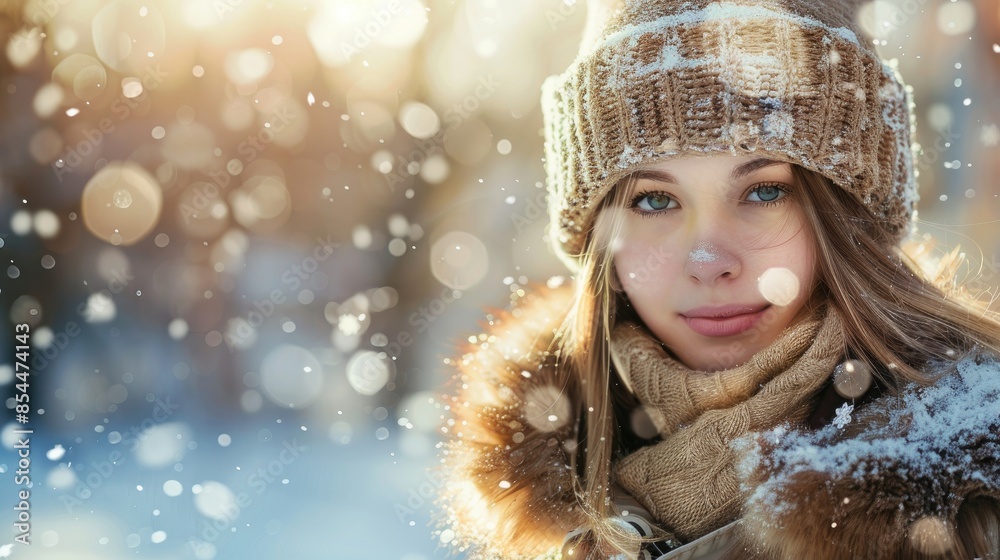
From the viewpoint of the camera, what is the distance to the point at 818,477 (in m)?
0.99

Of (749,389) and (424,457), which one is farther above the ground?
(749,389)

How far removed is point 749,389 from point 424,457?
3.87m

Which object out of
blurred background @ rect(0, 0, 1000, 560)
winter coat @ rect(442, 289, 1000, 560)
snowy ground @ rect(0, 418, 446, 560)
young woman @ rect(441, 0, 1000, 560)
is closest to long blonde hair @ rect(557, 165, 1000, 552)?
young woman @ rect(441, 0, 1000, 560)

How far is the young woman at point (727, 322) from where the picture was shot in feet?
3.51

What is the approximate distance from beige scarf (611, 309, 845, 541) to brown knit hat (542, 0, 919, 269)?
1.25 ft

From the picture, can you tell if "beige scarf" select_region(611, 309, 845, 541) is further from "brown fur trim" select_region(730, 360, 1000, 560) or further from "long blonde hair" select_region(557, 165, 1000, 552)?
"brown fur trim" select_region(730, 360, 1000, 560)

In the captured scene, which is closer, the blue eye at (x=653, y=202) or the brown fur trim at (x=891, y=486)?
the brown fur trim at (x=891, y=486)

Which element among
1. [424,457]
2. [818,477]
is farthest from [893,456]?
[424,457]

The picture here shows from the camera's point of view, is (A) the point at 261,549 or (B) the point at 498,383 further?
(A) the point at 261,549

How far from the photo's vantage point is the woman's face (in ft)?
4.67

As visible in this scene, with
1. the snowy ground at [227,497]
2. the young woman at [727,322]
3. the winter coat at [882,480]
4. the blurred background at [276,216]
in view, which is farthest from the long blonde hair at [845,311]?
the blurred background at [276,216]

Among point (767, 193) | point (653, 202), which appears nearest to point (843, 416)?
point (767, 193)

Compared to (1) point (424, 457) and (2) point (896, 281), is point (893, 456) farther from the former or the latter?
(1) point (424, 457)

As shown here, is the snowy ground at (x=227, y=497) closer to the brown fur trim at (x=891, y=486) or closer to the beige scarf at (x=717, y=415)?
the beige scarf at (x=717, y=415)
